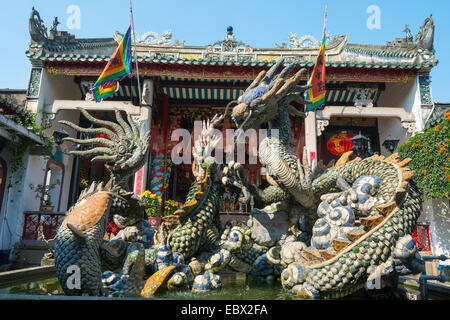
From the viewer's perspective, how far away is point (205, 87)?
10.1m

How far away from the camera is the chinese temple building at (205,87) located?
891cm

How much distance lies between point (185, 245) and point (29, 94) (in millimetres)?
8582

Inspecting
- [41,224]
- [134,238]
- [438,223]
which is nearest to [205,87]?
[41,224]

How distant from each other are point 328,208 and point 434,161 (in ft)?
19.9

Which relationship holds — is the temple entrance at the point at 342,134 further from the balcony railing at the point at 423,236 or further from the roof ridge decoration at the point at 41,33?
the roof ridge decoration at the point at 41,33

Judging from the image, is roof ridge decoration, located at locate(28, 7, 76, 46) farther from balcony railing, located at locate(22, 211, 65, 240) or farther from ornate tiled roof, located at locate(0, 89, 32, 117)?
balcony railing, located at locate(22, 211, 65, 240)

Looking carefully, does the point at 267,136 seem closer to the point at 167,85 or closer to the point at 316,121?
the point at 316,121

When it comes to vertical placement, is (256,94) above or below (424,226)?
above

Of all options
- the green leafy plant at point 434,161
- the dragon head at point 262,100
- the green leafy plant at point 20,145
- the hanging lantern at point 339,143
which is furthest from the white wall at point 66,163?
the green leafy plant at point 434,161

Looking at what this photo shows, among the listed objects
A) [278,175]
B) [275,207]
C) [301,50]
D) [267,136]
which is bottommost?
[275,207]

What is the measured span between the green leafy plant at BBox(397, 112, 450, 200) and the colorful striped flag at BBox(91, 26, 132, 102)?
8.14m

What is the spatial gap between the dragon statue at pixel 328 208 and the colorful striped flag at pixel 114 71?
5.00 metres
